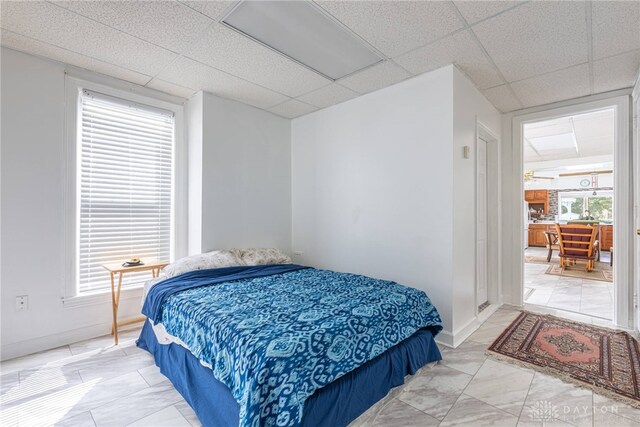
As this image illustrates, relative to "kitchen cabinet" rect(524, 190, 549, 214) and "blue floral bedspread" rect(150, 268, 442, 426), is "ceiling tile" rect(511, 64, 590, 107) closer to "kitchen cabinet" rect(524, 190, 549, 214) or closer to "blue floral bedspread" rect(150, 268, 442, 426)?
"blue floral bedspread" rect(150, 268, 442, 426)

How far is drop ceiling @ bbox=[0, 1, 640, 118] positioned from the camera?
6.37ft

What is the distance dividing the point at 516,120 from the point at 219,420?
452 centimetres

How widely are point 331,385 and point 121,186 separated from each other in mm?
2900

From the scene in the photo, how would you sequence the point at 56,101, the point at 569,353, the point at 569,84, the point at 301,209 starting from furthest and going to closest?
the point at 301,209 → the point at 569,84 → the point at 56,101 → the point at 569,353

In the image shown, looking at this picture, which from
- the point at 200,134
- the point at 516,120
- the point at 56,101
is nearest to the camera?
the point at 56,101

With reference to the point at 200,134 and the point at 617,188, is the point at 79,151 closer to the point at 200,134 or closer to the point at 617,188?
the point at 200,134

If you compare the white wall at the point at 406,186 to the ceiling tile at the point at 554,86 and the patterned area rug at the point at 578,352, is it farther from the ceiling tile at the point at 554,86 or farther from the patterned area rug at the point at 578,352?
the patterned area rug at the point at 578,352

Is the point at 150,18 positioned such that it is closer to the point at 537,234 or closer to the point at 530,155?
the point at 530,155

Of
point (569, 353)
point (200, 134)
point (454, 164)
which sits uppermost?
point (200, 134)

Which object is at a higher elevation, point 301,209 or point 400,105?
point 400,105

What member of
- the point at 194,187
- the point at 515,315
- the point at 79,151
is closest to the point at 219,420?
the point at 194,187

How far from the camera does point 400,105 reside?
3035mm

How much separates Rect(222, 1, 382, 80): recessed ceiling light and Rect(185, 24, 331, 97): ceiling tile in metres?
0.09

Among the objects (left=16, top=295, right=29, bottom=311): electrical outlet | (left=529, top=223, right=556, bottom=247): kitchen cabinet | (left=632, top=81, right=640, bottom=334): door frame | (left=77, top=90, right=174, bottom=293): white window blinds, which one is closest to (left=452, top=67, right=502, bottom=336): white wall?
(left=632, top=81, right=640, bottom=334): door frame
